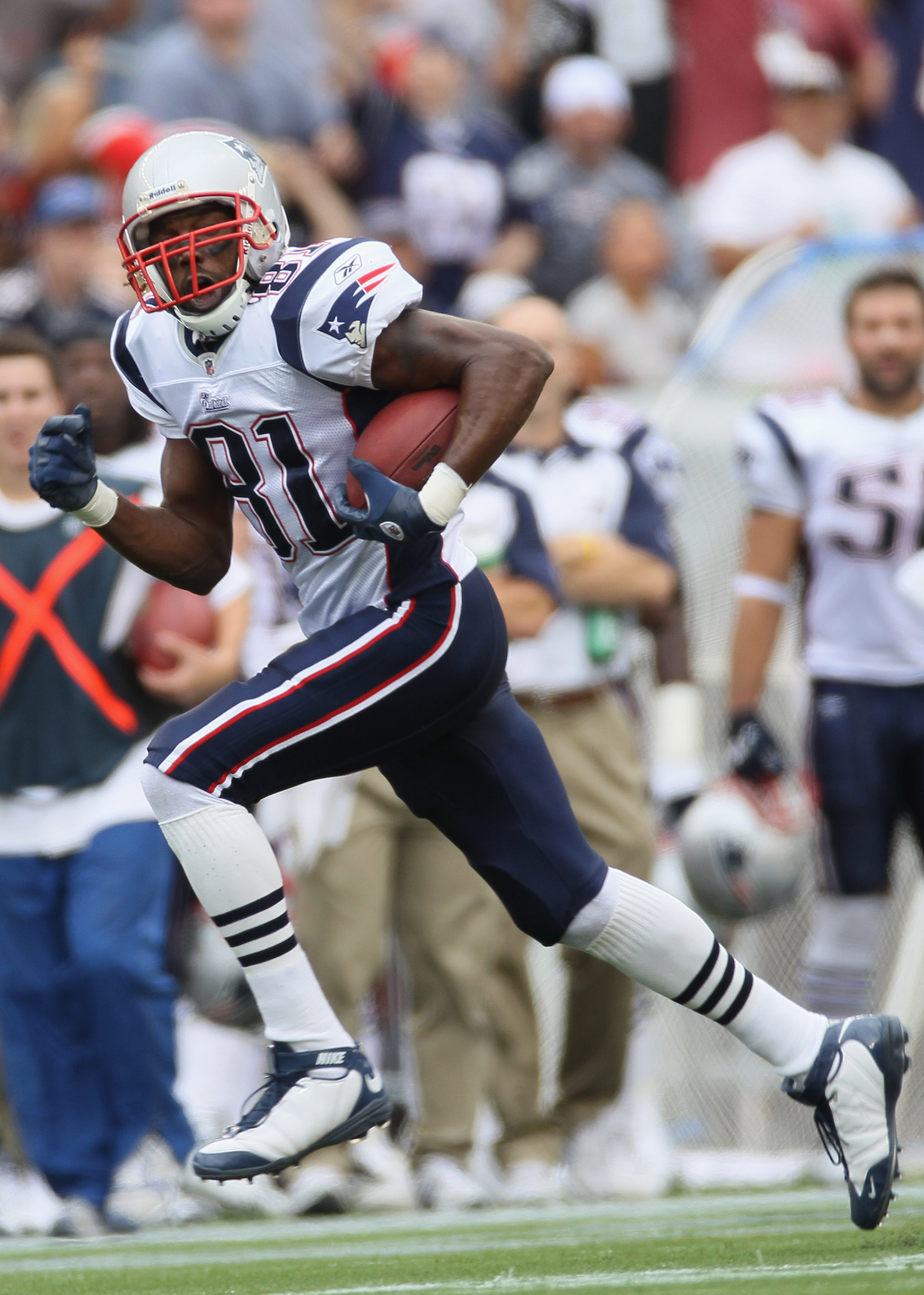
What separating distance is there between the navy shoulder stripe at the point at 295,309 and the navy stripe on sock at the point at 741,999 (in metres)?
1.34

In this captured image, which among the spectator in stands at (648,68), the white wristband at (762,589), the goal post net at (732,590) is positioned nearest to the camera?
the white wristband at (762,589)

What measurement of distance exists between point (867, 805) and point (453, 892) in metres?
1.07

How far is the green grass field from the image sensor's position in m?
3.40

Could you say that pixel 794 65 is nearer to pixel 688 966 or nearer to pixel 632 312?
pixel 632 312

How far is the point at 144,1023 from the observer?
4.98 metres

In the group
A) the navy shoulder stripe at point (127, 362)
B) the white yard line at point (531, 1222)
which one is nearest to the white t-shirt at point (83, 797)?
the white yard line at point (531, 1222)

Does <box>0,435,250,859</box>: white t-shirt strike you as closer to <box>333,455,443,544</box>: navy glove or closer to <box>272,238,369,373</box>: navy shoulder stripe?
<box>272,238,369,373</box>: navy shoulder stripe

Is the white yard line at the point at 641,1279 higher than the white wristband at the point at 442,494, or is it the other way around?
the white wristband at the point at 442,494

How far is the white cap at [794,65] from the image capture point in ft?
25.7

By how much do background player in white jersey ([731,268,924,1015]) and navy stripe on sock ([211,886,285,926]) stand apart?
6.61 feet

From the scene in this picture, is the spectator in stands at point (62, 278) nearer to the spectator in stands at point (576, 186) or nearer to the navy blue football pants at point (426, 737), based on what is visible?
the spectator in stands at point (576, 186)

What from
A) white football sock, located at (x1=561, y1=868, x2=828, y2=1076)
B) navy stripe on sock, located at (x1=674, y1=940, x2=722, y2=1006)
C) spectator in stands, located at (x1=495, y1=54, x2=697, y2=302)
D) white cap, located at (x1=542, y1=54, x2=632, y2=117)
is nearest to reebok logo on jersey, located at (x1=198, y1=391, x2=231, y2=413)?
white football sock, located at (x1=561, y1=868, x2=828, y2=1076)

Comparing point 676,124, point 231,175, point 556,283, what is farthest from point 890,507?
point 676,124

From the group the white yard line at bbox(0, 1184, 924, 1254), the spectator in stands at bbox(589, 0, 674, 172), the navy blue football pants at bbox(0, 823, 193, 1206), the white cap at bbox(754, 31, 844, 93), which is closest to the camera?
the white yard line at bbox(0, 1184, 924, 1254)
